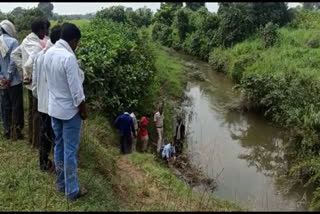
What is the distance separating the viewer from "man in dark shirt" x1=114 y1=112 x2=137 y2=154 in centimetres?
931

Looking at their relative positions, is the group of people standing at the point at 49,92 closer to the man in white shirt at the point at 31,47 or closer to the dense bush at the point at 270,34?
the man in white shirt at the point at 31,47

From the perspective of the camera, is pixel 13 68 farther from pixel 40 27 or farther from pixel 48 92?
pixel 48 92

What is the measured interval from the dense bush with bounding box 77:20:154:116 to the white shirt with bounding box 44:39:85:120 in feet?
17.1

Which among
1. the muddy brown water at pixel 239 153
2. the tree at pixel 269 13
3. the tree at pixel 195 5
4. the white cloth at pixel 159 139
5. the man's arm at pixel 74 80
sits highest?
the tree at pixel 195 5

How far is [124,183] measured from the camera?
626 cm

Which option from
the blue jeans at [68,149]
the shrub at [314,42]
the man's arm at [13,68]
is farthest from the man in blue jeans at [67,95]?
the shrub at [314,42]

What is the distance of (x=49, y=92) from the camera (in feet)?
14.5

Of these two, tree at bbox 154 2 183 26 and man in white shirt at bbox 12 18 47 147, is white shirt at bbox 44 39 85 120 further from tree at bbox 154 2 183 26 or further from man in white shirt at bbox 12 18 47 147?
tree at bbox 154 2 183 26

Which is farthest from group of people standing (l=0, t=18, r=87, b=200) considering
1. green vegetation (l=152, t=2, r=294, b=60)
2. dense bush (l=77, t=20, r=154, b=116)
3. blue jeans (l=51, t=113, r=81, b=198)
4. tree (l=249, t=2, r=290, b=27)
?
tree (l=249, t=2, r=290, b=27)

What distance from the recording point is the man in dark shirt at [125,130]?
9.31 meters

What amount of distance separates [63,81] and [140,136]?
610cm

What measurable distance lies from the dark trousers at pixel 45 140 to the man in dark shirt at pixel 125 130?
3.99 m

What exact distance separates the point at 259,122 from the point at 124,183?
8710 mm

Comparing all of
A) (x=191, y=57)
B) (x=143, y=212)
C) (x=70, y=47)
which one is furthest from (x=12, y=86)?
(x=191, y=57)
